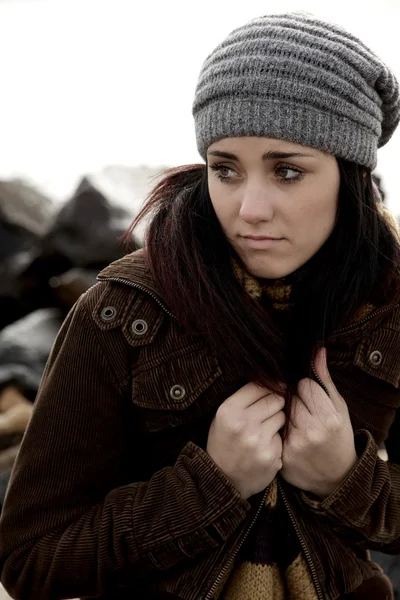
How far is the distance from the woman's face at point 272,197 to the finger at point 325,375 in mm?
251

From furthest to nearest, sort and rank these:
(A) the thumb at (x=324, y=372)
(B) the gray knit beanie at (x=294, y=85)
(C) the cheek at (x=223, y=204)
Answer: (A) the thumb at (x=324, y=372)
(C) the cheek at (x=223, y=204)
(B) the gray knit beanie at (x=294, y=85)

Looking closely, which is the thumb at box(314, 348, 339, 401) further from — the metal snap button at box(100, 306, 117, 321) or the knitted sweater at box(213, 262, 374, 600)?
the metal snap button at box(100, 306, 117, 321)

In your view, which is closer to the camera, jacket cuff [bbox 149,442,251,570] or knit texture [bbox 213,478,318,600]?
jacket cuff [bbox 149,442,251,570]

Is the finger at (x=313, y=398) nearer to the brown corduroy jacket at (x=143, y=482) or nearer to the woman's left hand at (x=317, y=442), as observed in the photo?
the woman's left hand at (x=317, y=442)

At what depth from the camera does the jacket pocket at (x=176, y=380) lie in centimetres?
203

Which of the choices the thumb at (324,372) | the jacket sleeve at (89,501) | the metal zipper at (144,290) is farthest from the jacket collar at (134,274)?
the thumb at (324,372)

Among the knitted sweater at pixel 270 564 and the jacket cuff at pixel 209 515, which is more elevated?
the jacket cuff at pixel 209 515

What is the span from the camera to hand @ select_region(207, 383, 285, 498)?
6.29ft

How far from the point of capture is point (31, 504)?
6.45ft

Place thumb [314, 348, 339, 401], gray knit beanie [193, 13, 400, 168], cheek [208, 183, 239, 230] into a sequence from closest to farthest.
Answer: gray knit beanie [193, 13, 400, 168] → cheek [208, 183, 239, 230] → thumb [314, 348, 339, 401]

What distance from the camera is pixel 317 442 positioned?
1958 millimetres

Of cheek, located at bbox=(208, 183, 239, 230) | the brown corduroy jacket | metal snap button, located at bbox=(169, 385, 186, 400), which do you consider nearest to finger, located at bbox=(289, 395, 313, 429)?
the brown corduroy jacket

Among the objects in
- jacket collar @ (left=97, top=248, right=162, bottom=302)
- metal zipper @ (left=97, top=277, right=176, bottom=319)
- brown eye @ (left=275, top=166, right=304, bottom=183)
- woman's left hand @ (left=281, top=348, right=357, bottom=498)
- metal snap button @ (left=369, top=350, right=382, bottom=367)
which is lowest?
woman's left hand @ (left=281, top=348, right=357, bottom=498)

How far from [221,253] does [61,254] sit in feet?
10.2
